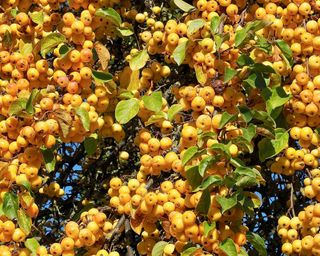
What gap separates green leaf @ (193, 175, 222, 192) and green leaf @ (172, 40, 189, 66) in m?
0.55

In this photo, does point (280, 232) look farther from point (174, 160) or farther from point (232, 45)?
point (232, 45)

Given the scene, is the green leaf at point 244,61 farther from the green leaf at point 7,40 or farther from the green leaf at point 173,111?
the green leaf at point 7,40

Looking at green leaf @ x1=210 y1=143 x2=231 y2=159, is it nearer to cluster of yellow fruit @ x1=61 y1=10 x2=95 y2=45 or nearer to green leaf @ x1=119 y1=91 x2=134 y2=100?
green leaf @ x1=119 y1=91 x2=134 y2=100

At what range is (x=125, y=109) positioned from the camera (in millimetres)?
2895

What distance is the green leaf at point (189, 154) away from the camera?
2542mm

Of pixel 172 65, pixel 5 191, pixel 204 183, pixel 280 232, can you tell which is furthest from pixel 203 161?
pixel 172 65

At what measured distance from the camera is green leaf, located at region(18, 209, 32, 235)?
8.91 feet

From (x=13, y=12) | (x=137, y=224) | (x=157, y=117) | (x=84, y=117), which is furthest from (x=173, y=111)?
(x=13, y=12)

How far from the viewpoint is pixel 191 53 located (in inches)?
115

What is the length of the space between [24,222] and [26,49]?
72 cm

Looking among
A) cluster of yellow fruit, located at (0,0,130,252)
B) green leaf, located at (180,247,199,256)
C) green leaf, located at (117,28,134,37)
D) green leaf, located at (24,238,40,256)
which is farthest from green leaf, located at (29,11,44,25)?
green leaf, located at (180,247,199,256)

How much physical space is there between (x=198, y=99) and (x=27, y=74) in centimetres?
71

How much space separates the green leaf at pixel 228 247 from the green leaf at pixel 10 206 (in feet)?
2.50

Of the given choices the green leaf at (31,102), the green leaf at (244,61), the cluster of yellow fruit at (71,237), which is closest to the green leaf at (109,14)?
the green leaf at (31,102)
